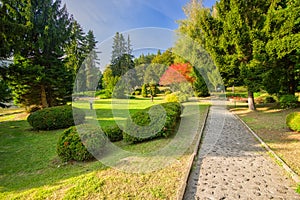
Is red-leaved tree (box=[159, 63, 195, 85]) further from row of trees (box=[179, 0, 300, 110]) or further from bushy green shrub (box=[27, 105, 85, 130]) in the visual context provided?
bushy green shrub (box=[27, 105, 85, 130])

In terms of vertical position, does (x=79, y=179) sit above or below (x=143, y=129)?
below

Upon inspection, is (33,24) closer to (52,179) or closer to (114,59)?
(114,59)

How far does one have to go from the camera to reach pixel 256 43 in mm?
8836

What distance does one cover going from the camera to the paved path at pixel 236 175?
2.69m

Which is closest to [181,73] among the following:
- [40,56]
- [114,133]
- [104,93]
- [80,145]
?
[104,93]

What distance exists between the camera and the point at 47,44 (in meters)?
12.1

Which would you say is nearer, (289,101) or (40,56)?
(289,101)

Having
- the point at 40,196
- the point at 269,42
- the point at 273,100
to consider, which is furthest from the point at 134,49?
the point at 273,100

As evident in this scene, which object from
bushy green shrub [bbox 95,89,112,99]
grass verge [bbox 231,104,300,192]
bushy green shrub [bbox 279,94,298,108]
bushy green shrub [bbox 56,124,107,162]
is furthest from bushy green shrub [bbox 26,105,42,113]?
bushy green shrub [bbox 279,94,298,108]

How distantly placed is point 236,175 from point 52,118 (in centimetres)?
793

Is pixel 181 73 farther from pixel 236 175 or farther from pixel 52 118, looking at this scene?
pixel 236 175

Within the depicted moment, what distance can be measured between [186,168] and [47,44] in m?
13.2

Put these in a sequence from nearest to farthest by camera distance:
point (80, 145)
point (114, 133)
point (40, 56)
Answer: point (80, 145) < point (114, 133) < point (40, 56)

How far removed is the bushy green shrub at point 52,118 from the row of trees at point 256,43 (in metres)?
9.25
